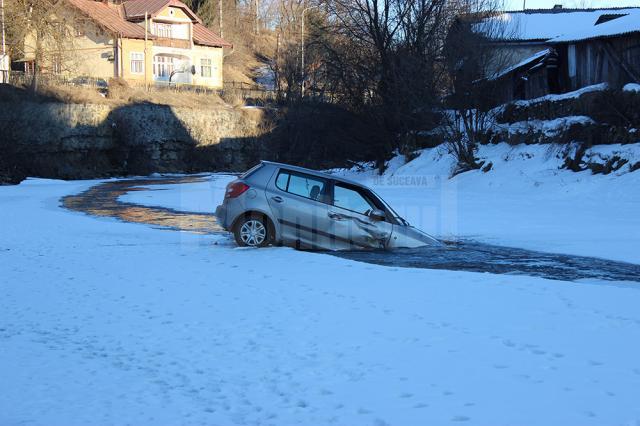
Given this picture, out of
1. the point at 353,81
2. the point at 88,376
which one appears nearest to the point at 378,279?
the point at 88,376

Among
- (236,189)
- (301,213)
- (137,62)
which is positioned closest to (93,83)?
(137,62)

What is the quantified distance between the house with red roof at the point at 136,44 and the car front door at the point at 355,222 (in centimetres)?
5250

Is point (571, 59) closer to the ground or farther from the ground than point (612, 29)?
closer to the ground

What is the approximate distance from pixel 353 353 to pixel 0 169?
37.8m

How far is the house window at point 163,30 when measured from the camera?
229 feet

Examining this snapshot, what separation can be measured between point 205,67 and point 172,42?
5.17 meters

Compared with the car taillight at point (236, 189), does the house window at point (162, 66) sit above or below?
above

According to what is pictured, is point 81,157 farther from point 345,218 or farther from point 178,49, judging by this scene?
point 345,218

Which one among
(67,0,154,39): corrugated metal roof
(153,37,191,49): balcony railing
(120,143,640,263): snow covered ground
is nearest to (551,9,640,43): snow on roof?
(120,143,640,263): snow covered ground

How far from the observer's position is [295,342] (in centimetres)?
593

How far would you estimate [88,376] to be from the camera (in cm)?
510

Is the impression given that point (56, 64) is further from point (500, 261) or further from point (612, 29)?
point (500, 261)

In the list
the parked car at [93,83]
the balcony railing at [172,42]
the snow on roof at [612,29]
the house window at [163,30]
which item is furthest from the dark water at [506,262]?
the house window at [163,30]

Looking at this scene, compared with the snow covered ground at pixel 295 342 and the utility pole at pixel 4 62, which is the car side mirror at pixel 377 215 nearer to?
the snow covered ground at pixel 295 342
